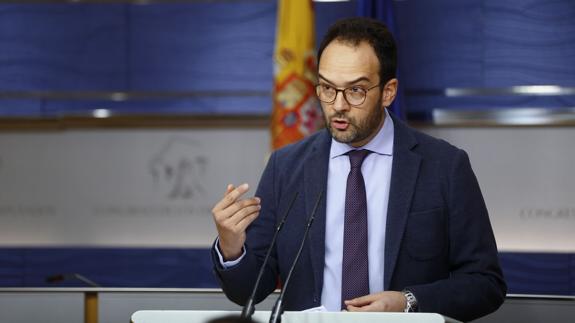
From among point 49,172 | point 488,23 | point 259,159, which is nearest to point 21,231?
point 49,172

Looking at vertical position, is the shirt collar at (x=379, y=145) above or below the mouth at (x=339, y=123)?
below

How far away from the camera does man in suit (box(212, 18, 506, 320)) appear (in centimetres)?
237

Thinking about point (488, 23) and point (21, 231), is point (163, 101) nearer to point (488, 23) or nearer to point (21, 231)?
point (21, 231)

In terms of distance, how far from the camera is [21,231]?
6.24m

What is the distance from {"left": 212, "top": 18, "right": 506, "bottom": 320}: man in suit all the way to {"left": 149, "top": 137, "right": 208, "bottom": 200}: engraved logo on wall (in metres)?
3.61

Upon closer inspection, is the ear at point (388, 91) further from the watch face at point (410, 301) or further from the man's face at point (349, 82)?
the watch face at point (410, 301)

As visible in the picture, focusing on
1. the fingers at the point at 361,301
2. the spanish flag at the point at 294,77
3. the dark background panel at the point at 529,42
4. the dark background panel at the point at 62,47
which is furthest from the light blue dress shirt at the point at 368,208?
the dark background panel at the point at 62,47

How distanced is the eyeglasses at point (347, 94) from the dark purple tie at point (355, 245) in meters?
0.24

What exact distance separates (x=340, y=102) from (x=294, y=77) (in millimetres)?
3077

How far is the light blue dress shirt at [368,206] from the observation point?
2.41m

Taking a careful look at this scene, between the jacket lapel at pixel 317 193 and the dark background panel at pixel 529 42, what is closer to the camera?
the jacket lapel at pixel 317 193

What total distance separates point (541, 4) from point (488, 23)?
0.37m

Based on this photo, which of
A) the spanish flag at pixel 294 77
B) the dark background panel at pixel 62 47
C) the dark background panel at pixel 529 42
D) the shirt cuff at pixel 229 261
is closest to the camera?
the shirt cuff at pixel 229 261

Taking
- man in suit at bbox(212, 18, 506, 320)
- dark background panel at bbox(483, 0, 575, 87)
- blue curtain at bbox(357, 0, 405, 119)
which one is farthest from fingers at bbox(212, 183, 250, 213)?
dark background panel at bbox(483, 0, 575, 87)
